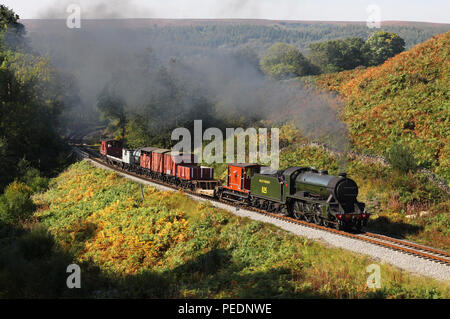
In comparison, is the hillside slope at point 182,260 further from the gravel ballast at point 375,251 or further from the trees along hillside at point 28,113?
the trees along hillside at point 28,113

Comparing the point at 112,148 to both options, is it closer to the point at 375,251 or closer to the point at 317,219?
the point at 317,219

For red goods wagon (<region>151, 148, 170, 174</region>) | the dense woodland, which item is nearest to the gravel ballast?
the dense woodland

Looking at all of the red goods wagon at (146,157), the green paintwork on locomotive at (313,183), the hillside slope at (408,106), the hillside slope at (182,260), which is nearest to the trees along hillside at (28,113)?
the red goods wagon at (146,157)

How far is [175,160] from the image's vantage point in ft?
107

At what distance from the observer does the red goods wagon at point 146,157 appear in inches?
1511

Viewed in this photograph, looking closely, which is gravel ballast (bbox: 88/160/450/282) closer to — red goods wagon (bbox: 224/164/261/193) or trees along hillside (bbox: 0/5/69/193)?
red goods wagon (bbox: 224/164/261/193)

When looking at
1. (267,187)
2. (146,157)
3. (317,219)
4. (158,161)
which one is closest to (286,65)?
(146,157)

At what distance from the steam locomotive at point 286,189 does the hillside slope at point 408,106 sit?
9.75m

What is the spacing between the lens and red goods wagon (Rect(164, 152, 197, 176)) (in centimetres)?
3250

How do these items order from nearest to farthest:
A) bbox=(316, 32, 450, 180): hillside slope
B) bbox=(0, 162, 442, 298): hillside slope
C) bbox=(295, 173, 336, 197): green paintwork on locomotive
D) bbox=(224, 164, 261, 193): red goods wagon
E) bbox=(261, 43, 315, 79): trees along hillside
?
bbox=(0, 162, 442, 298): hillside slope < bbox=(295, 173, 336, 197): green paintwork on locomotive < bbox=(224, 164, 261, 193): red goods wagon < bbox=(316, 32, 450, 180): hillside slope < bbox=(261, 43, 315, 79): trees along hillside

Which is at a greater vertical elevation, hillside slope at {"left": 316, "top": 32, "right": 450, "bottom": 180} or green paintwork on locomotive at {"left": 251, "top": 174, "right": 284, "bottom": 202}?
hillside slope at {"left": 316, "top": 32, "right": 450, "bottom": 180}

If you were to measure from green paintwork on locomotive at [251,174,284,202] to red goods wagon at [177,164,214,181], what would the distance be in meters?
8.28

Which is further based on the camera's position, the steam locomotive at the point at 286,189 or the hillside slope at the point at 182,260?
the steam locomotive at the point at 286,189
